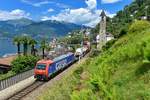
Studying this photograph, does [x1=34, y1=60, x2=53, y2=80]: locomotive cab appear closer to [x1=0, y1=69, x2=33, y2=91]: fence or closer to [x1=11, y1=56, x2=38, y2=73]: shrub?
[x1=0, y1=69, x2=33, y2=91]: fence

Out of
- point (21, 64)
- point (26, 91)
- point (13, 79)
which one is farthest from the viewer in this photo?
point (21, 64)

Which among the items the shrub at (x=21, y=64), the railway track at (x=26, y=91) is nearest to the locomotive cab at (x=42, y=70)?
the railway track at (x=26, y=91)

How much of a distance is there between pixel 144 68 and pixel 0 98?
22.1 meters

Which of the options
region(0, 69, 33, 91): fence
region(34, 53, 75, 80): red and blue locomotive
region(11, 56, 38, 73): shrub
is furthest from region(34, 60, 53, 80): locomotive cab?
region(11, 56, 38, 73): shrub

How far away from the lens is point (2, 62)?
69750mm

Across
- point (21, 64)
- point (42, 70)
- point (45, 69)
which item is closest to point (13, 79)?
point (42, 70)

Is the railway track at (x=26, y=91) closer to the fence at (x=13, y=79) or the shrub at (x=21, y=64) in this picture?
the fence at (x=13, y=79)

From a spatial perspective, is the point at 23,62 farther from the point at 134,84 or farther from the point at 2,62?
the point at 134,84

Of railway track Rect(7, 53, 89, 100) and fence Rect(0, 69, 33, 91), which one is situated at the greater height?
fence Rect(0, 69, 33, 91)

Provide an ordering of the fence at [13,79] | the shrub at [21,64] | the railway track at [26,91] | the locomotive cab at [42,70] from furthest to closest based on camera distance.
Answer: the shrub at [21,64], the locomotive cab at [42,70], the fence at [13,79], the railway track at [26,91]

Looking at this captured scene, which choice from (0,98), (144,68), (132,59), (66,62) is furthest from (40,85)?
(144,68)

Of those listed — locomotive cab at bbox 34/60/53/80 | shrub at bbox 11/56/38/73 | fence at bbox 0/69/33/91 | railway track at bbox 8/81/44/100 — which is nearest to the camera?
railway track at bbox 8/81/44/100

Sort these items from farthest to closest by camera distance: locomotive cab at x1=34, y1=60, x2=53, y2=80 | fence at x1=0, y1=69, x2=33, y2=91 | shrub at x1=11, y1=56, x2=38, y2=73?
shrub at x1=11, y1=56, x2=38, y2=73, locomotive cab at x1=34, y1=60, x2=53, y2=80, fence at x1=0, y1=69, x2=33, y2=91

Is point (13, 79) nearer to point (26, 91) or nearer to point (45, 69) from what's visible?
point (45, 69)
